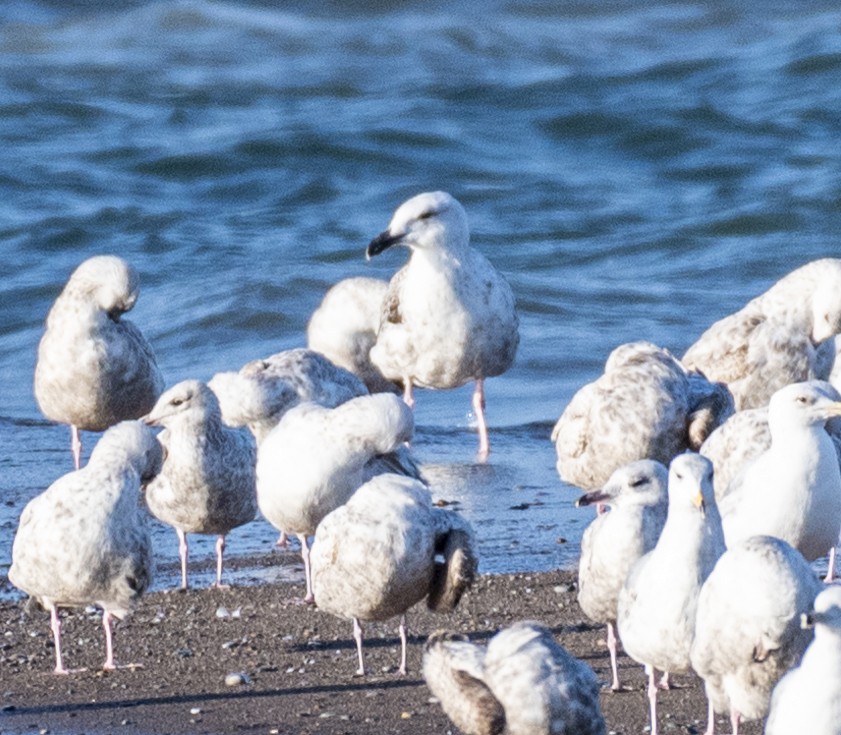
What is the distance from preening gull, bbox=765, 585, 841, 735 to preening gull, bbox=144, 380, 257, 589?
3311 millimetres

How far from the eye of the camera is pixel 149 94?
88.2 feet

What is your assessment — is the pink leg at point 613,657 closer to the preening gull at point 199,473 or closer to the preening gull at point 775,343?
the preening gull at point 199,473

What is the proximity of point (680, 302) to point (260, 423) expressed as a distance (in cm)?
716

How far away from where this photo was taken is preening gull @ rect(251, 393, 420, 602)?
26.0 feet

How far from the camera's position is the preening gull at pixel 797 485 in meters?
7.28

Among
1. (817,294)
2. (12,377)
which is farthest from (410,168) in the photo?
(817,294)

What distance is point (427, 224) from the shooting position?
10.9 meters

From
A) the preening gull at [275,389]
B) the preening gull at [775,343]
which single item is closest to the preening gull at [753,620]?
the preening gull at [275,389]

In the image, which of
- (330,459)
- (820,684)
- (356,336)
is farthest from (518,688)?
(356,336)

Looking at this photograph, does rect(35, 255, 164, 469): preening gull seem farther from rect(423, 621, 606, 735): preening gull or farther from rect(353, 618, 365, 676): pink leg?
rect(423, 621, 606, 735): preening gull

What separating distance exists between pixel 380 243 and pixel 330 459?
2870 mm

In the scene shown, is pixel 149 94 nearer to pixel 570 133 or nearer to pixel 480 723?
pixel 570 133

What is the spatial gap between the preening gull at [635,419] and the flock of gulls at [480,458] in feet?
0.03

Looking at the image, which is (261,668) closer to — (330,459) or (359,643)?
(359,643)
